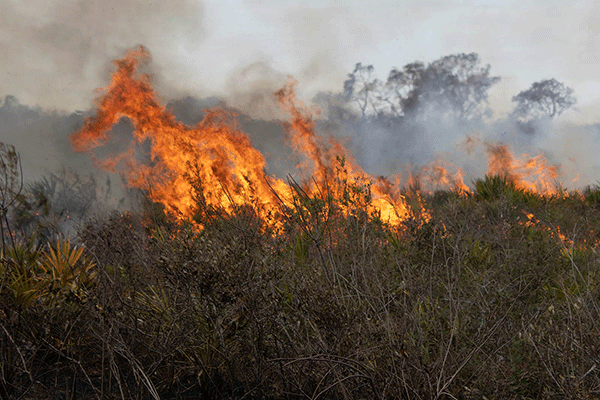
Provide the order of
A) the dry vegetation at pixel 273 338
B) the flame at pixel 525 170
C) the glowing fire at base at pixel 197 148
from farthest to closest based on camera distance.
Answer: the flame at pixel 525 170, the glowing fire at base at pixel 197 148, the dry vegetation at pixel 273 338

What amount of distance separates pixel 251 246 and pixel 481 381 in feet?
6.83

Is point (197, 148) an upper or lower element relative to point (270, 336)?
upper

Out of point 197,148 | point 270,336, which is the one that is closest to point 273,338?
point 270,336

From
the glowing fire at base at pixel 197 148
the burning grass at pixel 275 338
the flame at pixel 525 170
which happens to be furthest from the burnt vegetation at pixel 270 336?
the flame at pixel 525 170

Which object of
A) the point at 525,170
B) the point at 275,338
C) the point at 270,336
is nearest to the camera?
the point at 275,338

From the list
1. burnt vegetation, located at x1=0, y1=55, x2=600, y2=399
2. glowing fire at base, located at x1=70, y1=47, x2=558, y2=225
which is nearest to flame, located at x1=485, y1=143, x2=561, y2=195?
glowing fire at base, located at x1=70, y1=47, x2=558, y2=225

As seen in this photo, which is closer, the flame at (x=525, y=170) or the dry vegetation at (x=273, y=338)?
the dry vegetation at (x=273, y=338)

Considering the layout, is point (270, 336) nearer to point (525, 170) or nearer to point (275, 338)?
point (275, 338)

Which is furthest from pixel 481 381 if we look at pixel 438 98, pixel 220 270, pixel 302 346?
pixel 438 98

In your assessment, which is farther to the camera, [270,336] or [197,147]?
[197,147]

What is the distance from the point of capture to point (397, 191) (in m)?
11.3

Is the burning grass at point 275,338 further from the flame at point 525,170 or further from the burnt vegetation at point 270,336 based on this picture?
the flame at point 525,170

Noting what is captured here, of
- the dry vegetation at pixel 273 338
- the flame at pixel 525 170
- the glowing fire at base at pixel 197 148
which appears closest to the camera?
the dry vegetation at pixel 273 338

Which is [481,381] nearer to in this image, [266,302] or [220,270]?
[266,302]
